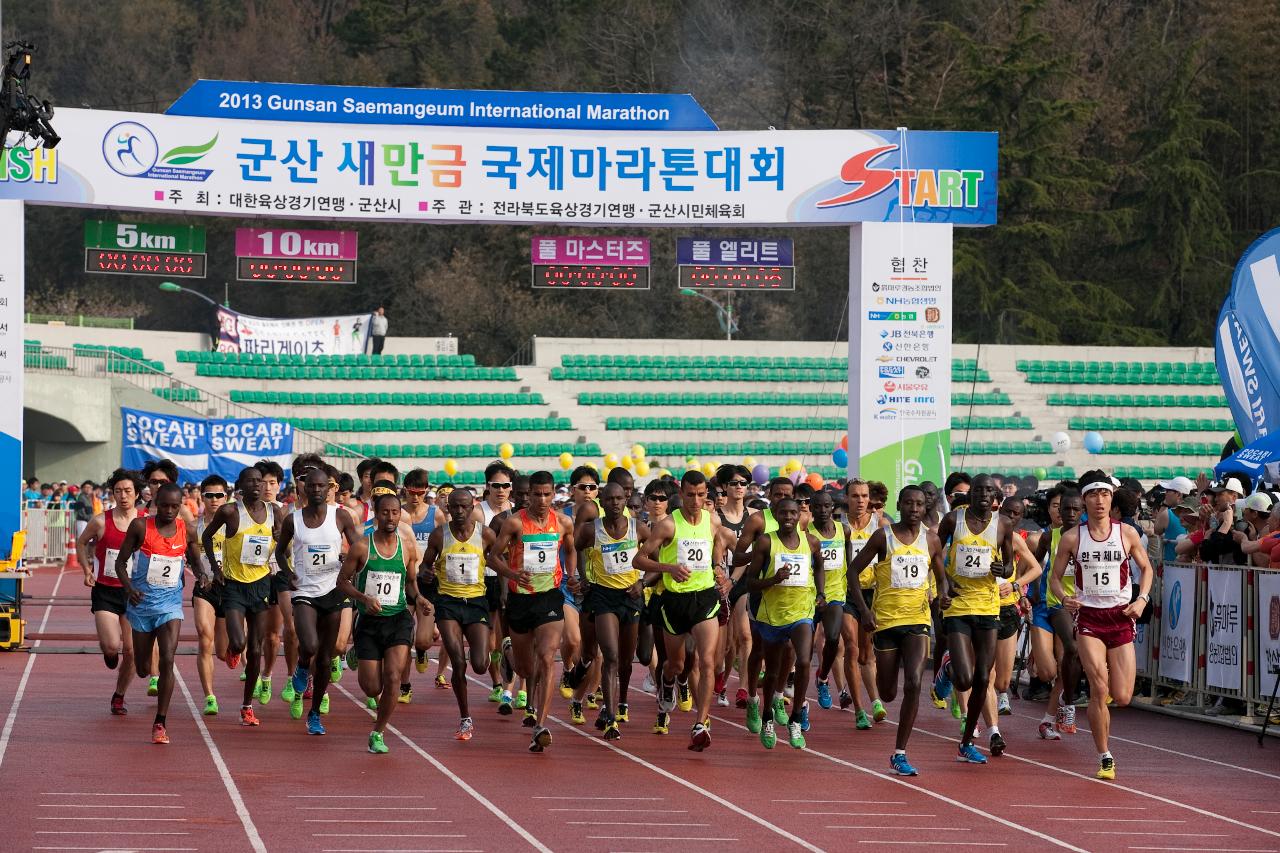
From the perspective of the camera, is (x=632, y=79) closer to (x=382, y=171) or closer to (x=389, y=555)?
(x=382, y=171)

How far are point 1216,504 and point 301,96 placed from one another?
58.1 ft

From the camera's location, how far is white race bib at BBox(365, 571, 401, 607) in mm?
13273

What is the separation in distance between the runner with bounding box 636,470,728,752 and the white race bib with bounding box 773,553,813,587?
407 mm

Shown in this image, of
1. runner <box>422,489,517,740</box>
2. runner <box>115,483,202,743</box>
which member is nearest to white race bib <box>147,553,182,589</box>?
runner <box>115,483,202,743</box>

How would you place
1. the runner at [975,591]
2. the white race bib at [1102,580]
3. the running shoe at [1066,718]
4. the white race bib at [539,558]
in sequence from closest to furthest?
the white race bib at [1102,580]
the runner at [975,591]
the white race bib at [539,558]
the running shoe at [1066,718]

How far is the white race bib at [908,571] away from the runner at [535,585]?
236 cm

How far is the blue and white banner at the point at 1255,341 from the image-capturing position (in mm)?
20781

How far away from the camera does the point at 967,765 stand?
13.1 m

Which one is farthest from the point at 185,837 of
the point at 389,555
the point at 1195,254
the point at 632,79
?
the point at 632,79

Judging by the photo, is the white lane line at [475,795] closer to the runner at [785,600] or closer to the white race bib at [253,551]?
the white race bib at [253,551]

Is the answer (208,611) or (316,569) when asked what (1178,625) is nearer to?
(316,569)

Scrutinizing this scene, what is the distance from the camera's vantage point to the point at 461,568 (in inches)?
556

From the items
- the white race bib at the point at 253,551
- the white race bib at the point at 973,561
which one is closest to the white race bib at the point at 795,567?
the white race bib at the point at 973,561

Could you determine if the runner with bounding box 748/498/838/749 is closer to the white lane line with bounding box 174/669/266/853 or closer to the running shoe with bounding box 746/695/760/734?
the running shoe with bounding box 746/695/760/734
